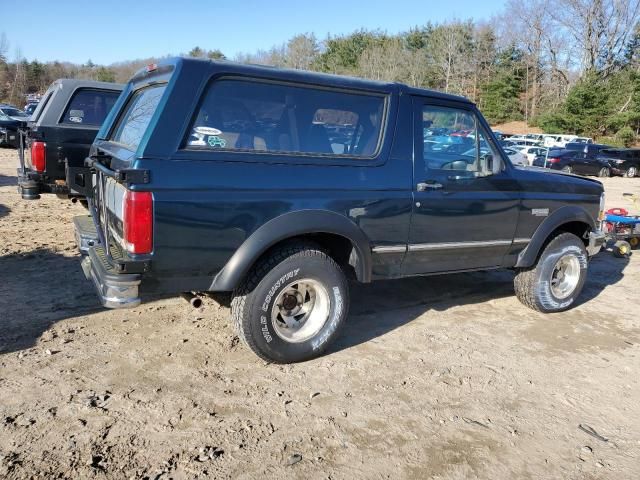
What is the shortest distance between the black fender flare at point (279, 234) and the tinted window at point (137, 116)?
96 centimetres

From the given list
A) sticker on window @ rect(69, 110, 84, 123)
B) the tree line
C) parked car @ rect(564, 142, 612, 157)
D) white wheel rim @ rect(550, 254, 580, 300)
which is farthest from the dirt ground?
the tree line

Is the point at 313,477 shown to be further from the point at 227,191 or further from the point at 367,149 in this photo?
the point at 367,149

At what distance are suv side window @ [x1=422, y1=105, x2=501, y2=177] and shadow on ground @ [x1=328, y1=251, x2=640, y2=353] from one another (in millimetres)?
1497

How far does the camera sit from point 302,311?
404 centimetres

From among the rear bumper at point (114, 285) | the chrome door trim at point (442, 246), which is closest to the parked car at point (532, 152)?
the chrome door trim at point (442, 246)

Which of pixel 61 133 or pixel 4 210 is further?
pixel 4 210

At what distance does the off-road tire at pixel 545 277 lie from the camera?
5316 mm

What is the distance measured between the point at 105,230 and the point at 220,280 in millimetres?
Result: 974

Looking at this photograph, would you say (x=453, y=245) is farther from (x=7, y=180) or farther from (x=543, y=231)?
(x=7, y=180)

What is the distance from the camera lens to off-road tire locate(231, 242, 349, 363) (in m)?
3.66

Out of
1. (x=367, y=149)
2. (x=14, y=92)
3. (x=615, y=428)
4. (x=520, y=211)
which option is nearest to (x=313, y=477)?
(x=615, y=428)

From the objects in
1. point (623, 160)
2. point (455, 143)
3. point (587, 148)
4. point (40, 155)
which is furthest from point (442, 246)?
point (623, 160)

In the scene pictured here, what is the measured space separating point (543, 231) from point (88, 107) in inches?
238

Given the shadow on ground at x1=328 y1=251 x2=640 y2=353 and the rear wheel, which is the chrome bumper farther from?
the rear wheel
